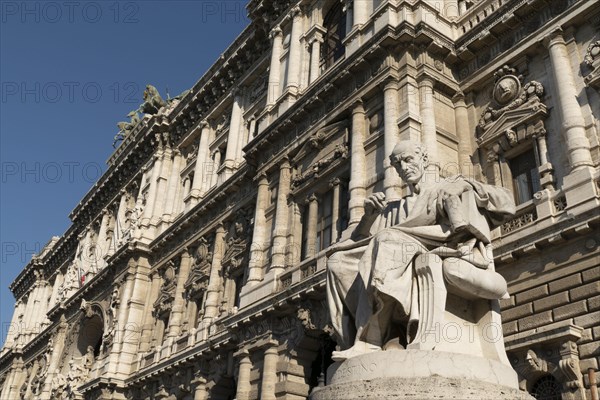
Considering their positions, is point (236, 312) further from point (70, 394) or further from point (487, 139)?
point (70, 394)

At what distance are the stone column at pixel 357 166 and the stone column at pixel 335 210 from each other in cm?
79

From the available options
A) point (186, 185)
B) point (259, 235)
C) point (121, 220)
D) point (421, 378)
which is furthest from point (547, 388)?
point (121, 220)

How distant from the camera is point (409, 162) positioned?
5562mm

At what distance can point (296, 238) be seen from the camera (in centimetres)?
1488

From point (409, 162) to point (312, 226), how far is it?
29.4 feet

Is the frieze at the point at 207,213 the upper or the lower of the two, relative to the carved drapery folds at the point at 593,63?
upper

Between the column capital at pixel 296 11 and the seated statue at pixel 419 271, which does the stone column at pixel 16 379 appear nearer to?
the column capital at pixel 296 11

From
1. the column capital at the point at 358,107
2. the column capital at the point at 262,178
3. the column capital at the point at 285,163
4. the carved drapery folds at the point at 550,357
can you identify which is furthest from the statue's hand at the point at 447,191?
the column capital at the point at 262,178

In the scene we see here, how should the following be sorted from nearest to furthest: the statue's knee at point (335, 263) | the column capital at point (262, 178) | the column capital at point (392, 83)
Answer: the statue's knee at point (335, 263) < the column capital at point (392, 83) < the column capital at point (262, 178)

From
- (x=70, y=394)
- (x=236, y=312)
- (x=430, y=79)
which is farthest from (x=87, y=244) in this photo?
(x=430, y=79)

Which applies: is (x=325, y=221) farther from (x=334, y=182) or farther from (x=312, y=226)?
(x=334, y=182)

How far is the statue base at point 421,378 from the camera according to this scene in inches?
148

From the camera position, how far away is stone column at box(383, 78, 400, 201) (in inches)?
462

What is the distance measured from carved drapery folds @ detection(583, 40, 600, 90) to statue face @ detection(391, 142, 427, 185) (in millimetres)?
6509
